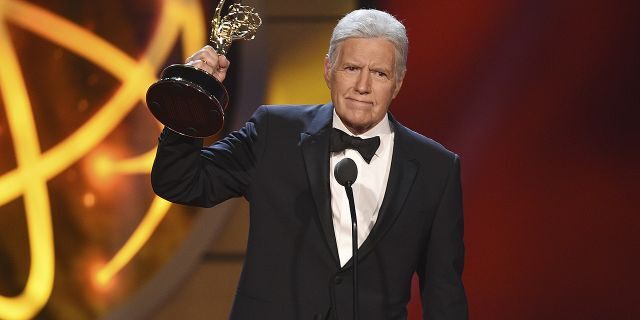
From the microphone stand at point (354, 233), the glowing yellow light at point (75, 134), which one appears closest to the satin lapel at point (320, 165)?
the microphone stand at point (354, 233)

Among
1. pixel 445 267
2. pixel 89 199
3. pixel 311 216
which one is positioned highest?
pixel 311 216

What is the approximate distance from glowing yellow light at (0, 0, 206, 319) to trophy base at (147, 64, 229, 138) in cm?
186

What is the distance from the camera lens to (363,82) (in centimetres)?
192

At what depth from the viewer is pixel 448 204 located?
6.68ft

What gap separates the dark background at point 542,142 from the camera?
316 cm

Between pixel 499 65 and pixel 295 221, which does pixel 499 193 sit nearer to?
pixel 499 65

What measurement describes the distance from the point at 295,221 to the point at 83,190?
74.6 inches

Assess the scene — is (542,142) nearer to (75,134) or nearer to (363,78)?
(363,78)

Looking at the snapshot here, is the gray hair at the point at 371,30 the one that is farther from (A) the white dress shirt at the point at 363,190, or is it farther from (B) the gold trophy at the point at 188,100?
(B) the gold trophy at the point at 188,100

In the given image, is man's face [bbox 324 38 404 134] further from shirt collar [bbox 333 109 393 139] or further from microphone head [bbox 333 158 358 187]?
microphone head [bbox 333 158 358 187]

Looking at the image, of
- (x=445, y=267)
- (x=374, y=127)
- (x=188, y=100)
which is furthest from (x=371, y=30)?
(x=445, y=267)

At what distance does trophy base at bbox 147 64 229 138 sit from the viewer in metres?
1.69

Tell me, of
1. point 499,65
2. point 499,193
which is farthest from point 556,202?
point 499,65

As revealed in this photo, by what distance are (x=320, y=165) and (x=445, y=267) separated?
0.38 m
